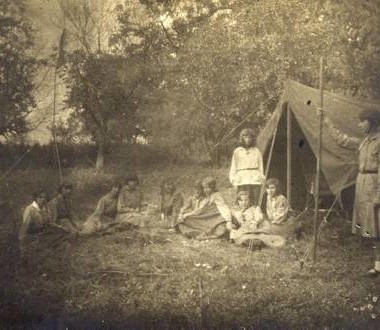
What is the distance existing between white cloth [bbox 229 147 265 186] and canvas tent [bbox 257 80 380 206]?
14 centimetres

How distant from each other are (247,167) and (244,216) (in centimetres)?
58

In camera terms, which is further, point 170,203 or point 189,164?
point 189,164

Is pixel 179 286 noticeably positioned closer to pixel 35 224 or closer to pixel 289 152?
pixel 35 224

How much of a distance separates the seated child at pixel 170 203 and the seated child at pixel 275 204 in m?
0.97

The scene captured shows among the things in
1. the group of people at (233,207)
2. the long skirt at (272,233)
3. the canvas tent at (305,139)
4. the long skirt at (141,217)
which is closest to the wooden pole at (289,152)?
the canvas tent at (305,139)

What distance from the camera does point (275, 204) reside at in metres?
5.99

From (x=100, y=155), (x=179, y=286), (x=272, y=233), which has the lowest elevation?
(x=179, y=286)

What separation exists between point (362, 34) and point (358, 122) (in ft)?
3.01

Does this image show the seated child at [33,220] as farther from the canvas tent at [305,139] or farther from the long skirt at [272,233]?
the canvas tent at [305,139]

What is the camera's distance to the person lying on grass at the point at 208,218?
5750 millimetres

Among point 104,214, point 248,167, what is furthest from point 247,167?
point 104,214

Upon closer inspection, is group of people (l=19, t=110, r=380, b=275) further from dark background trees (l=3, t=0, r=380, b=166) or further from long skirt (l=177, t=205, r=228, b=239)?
dark background trees (l=3, t=0, r=380, b=166)

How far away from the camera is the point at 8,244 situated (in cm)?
493

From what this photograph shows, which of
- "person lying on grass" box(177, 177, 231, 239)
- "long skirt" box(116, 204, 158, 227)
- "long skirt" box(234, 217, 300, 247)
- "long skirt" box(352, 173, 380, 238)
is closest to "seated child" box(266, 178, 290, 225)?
"long skirt" box(234, 217, 300, 247)
